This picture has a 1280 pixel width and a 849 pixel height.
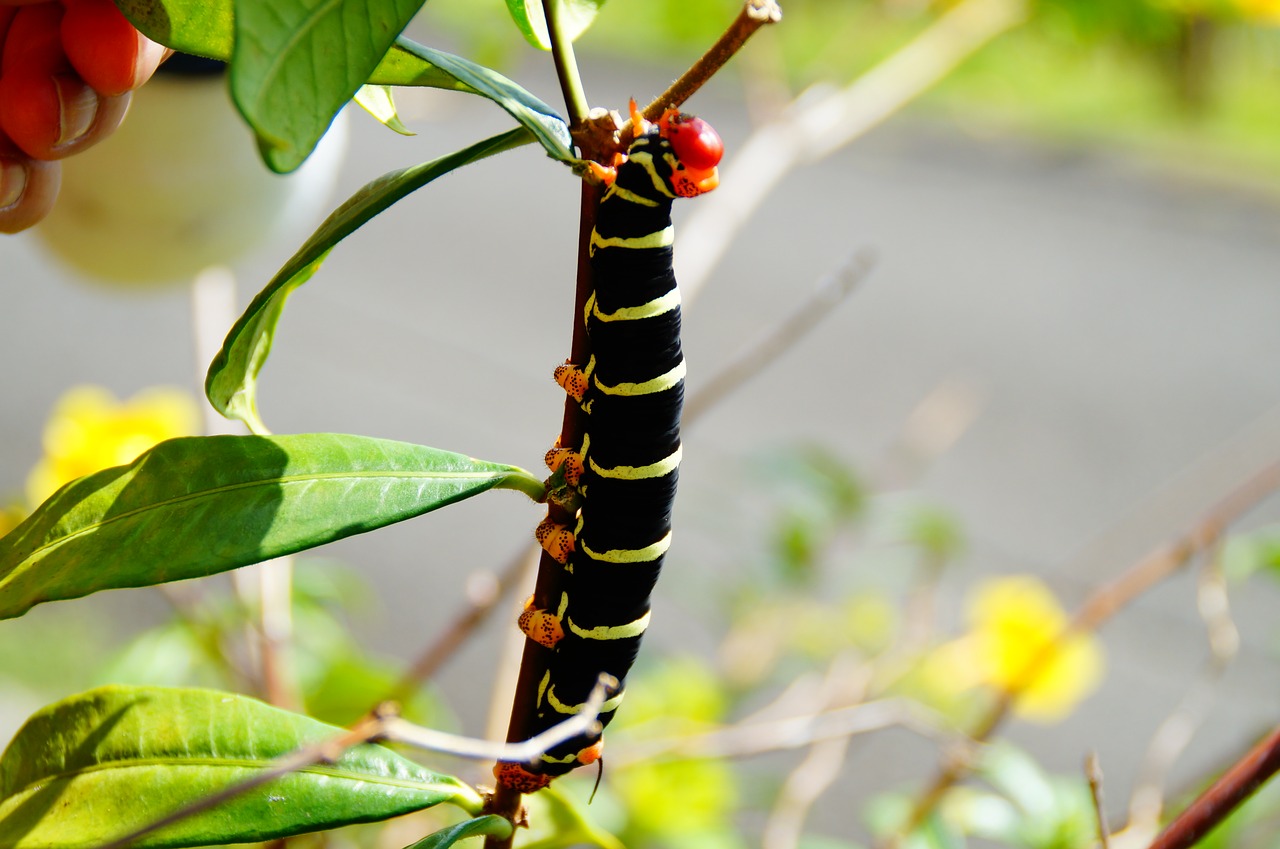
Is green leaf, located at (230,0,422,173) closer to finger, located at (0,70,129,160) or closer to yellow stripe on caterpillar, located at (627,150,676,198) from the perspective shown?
yellow stripe on caterpillar, located at (627,150,676,198)

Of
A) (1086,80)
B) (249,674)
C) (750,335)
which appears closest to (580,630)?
(249,674)

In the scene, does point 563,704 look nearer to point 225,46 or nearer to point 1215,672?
point 225,46

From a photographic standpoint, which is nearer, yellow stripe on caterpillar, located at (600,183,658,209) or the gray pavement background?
yellow stripe on caterpillar, located at (600,183,658,209)

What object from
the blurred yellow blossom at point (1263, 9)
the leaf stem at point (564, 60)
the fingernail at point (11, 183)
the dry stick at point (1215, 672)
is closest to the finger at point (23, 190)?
the fingernail at point (11, 183)

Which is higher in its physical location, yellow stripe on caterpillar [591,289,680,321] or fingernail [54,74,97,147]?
fingernail [54,74,97,147]

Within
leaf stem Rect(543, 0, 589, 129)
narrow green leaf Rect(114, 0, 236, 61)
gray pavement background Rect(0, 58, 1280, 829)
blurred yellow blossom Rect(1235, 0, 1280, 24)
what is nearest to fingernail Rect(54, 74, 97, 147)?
narrow green leaf Rect(114, 0, 236, 61)

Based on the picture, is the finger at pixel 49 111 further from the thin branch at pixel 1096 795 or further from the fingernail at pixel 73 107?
the thin branch at pixel 1096 795
